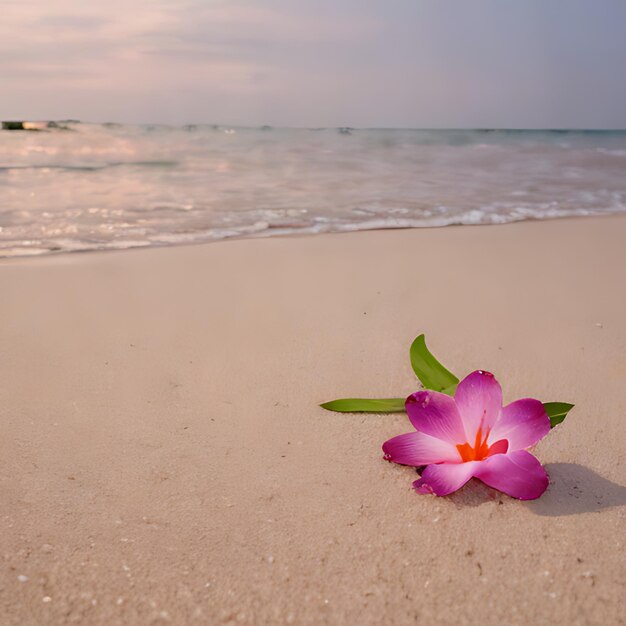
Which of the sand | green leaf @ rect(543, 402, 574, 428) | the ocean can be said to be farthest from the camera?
the ocean

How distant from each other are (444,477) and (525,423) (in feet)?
0.49

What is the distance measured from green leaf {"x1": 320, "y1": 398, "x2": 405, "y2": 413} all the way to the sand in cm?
2

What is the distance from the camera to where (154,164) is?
29.5 ft

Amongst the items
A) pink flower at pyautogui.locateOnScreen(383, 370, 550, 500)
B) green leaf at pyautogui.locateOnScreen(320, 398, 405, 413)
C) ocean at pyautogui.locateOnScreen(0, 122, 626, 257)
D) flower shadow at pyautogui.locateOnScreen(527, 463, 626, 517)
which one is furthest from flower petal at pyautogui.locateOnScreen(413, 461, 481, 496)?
ocean at pyautogui.locateOnScreen(0, 122, 626, 257)

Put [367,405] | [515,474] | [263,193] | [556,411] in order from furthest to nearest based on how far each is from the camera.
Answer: [263,193] → [367,405] → [556,411] → [515,474]

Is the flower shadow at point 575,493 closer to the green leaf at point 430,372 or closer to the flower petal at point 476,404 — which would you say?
the flower petal at point 476,404

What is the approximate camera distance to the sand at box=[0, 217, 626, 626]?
2.78 ft

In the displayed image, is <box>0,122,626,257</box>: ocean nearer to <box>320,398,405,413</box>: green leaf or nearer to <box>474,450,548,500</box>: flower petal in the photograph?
<box>320,398,405,413</box>: green leaf

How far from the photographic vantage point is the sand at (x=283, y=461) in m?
0.85

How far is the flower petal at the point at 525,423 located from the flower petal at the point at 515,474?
0.02 meters

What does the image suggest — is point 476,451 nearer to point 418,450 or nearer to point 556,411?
point 418,450

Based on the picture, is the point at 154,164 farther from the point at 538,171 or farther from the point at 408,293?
the point at 408,293

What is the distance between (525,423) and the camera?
1.02m

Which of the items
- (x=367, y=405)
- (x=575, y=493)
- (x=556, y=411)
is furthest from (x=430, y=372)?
(x=575, y=493)
